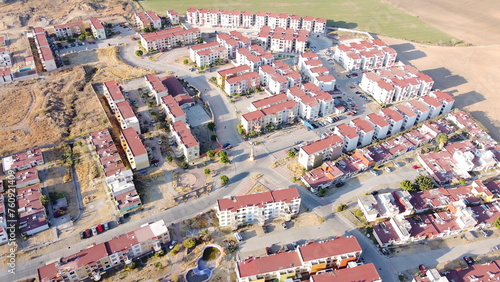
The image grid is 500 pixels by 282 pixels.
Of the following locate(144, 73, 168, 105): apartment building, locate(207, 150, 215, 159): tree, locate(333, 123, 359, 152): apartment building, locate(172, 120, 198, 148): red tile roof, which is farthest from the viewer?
locate(144, 73, 168, 105): apartment building

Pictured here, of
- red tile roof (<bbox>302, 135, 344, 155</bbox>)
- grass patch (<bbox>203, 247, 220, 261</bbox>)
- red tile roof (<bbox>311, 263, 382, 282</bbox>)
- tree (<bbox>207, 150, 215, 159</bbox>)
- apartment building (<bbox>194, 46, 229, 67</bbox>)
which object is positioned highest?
apartment building (<bbox>194, 46, 229, 67</bbox>)

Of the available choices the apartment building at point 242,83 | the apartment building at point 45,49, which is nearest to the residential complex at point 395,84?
the apartment building at point 242,83

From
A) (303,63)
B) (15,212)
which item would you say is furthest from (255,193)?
(303,63)

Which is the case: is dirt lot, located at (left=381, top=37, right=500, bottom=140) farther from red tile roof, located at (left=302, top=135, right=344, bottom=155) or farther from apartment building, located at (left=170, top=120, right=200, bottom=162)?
apartment building, located at (left=170, top=120, right=200, bottom=162)

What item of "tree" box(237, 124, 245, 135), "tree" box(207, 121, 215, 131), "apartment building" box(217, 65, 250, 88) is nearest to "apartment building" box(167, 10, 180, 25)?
"apartment building" box(217, 65, 250, 88)

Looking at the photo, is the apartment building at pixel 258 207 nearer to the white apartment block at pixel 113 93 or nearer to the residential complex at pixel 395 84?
the white apartment block at pixel 113 93

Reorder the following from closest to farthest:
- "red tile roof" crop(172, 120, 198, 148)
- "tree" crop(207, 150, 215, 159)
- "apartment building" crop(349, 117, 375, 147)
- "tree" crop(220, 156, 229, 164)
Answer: "tree" crop(220, 156, 229, 164), "red tile roof" crop(172, 120, 198, 148), "tree" crop(207, 150, 215, 159), "apartment building" crop(349, 117, 375, 147)

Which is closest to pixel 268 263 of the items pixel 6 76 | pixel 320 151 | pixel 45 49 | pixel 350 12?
pixel 320 151
